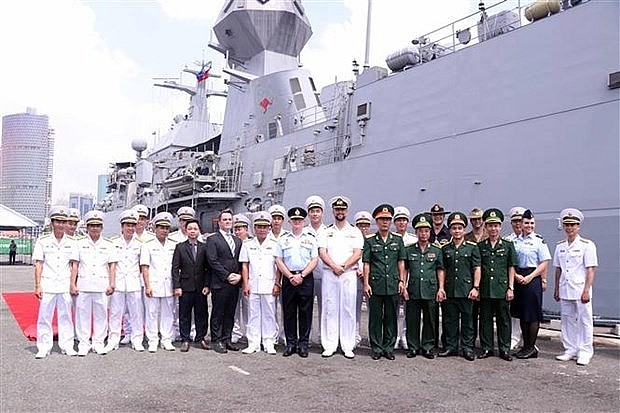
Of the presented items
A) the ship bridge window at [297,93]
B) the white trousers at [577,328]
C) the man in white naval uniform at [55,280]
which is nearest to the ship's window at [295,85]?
the ship bridge window at [297,93]

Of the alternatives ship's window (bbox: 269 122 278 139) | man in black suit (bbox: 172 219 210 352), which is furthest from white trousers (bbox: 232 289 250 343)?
ship's window (bbox: 269 122 278 139)

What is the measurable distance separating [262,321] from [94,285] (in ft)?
5.66

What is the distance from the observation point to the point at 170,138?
26969 mm

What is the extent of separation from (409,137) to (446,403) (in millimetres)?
7170

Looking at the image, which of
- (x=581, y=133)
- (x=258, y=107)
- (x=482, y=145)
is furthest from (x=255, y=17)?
(x=581, y=133)

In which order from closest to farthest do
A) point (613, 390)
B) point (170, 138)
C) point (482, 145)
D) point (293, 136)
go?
point (613, 390)
point (482, 145)
point (293, 136)
point (170, 138)

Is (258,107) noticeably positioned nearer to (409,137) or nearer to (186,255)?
(409,137)

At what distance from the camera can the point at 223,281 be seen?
6133 millimetres

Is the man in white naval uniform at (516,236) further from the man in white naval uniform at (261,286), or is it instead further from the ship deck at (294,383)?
the man in white naval uniform at (261,286)

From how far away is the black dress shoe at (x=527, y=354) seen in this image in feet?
19.3

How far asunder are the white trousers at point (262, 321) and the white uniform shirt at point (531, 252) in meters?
2.57

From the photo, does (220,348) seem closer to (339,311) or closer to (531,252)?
(339,311)

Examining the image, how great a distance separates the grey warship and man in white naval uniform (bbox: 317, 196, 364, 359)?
137 inches

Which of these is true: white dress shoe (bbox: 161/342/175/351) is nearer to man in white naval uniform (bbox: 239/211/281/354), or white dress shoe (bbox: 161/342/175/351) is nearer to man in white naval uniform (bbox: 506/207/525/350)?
man in white naval uniform (bbox: 239/211/281/354)
